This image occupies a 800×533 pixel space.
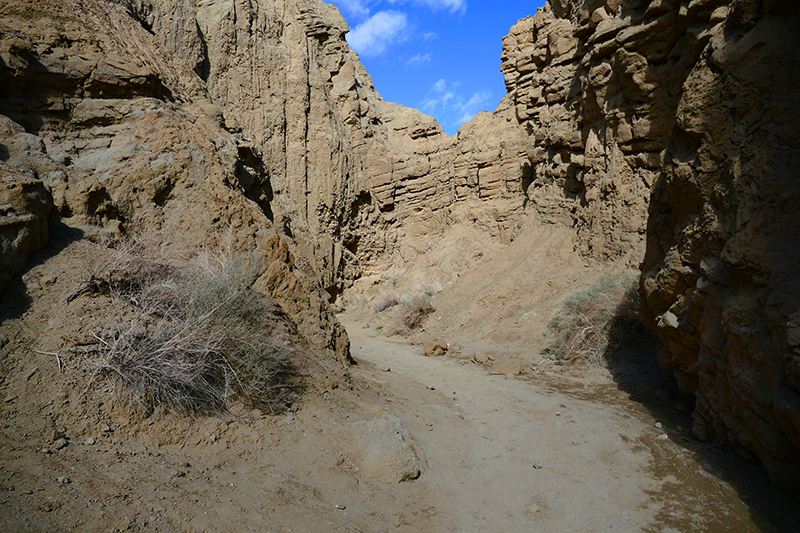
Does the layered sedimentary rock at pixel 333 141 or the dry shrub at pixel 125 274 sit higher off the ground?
the layered sedimentary rock at pixel 333 141

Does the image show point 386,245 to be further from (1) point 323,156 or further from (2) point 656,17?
(2) point 656,17

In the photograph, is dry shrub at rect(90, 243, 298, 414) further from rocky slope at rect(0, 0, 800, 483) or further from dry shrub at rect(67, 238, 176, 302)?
rocky slope at rect(0, 0, 800, 483)

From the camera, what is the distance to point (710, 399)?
4270 millimetres

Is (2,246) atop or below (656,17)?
below

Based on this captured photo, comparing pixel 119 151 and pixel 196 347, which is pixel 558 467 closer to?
pixel 196 347

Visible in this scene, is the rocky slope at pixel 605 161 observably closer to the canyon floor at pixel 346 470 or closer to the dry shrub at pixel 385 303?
the canyon floor at pixel 346 470

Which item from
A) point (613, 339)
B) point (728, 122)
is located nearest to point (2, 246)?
point (728, 122)

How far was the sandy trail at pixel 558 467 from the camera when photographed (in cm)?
333

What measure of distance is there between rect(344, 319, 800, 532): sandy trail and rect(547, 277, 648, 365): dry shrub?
1.51 metres

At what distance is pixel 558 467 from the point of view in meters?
4.20

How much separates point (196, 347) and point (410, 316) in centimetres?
970

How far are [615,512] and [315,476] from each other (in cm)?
224

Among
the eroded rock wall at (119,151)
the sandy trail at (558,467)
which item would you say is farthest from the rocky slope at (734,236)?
the eroded rock wall at (119,151)

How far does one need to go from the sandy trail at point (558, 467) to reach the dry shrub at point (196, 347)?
161 centimetres
